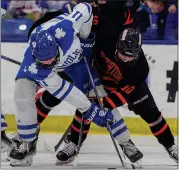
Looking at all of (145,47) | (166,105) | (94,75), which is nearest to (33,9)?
(145,47)

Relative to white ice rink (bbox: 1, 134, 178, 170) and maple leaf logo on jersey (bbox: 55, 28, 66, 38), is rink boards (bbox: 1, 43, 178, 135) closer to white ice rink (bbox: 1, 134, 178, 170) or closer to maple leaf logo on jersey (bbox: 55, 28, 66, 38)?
white ice rink (bbox: 1, 134, 178, 170)

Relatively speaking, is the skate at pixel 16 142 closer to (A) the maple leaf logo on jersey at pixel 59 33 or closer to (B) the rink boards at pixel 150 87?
(A) the maple leaf logo on jersey at pixel 59 33

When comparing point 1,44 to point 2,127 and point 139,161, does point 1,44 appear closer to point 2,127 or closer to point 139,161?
point 2,127

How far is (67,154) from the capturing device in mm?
3793

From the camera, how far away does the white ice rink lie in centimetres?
363

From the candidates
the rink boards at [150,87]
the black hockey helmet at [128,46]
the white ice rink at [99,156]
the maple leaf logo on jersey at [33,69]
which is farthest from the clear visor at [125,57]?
the rink boards at [150,87]

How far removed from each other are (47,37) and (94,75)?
57cm

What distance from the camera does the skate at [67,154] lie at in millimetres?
3777

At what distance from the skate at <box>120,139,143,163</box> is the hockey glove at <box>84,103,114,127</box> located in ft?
0.84

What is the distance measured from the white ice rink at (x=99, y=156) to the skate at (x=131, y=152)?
0.07m

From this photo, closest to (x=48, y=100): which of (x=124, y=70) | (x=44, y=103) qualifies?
(x=44, y=103)

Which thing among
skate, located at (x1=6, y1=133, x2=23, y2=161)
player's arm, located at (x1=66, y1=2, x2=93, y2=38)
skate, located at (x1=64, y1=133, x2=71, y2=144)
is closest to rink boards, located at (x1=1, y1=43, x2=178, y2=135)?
skate, located at (x1=64, y1=133, x2=71, y2=144)

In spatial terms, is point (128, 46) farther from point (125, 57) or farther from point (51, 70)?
point (51, 70)

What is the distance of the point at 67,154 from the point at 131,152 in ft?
1.25
